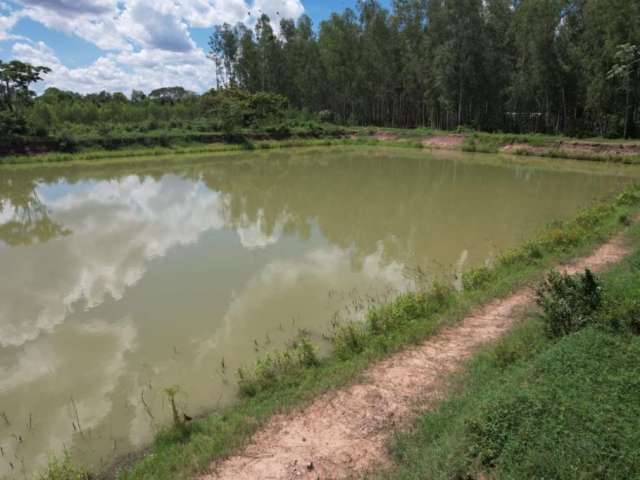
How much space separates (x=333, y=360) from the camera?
523 centimetres

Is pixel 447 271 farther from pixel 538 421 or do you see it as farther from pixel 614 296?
pixel 538 421

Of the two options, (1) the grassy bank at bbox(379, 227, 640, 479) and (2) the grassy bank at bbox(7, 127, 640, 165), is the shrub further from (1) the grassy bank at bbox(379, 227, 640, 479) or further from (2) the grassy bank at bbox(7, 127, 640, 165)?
(2) the grassy bank at bbox(7, 127, 640, 165)

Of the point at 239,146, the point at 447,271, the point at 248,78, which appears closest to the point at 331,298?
the point at 447,271

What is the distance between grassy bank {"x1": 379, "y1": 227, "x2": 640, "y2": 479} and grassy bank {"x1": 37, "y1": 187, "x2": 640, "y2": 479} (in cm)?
118

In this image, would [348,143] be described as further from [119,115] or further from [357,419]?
[357,419]

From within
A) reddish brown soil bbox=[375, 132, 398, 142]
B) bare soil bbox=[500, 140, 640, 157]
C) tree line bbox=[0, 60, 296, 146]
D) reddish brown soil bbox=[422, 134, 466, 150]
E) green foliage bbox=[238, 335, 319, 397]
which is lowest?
green foliage bbox=[238, 335, 319, 397]

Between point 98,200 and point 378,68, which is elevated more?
point 378,68

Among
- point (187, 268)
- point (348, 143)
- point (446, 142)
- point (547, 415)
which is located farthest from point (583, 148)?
point (547, 415)

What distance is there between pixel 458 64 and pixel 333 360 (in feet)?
96.6

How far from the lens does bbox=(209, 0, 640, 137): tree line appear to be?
25.4m

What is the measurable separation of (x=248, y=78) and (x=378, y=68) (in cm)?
1518

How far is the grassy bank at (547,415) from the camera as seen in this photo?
8.81 feet

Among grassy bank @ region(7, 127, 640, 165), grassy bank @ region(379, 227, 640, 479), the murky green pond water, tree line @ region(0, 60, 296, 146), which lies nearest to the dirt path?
grassy bank @ region(379, 227, 640, 479)

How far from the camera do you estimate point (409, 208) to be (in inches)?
546
